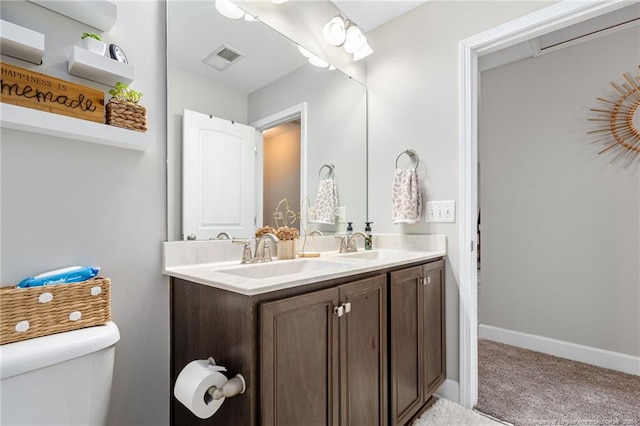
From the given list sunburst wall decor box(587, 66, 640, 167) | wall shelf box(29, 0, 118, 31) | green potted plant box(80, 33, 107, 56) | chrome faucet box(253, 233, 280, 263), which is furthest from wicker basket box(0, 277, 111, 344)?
sunburst wall decor box(587, 66, 640, 167)

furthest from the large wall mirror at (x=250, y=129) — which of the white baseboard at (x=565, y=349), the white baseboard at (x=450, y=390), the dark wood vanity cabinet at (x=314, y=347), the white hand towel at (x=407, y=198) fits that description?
the white baseboard at (x=565, y=349)

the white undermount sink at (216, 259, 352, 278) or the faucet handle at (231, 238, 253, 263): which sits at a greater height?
the faucet handle at (231, 238, 253, 263)

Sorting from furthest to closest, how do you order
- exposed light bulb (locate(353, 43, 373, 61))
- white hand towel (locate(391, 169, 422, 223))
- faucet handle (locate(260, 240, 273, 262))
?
exposed light bulb (locate(353, 43, 373, 61)) < white hand towel (locate(391, 169, 422, 223)) < faucet handle (locate(260, 240, 273, 262))

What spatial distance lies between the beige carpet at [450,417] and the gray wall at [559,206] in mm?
1270

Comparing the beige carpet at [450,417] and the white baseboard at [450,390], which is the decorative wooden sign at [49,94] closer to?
the beige carpet at [450,417]

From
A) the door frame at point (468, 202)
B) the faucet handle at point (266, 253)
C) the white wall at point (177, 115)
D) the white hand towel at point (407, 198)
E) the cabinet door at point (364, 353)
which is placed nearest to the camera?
the cabinet door at point (364, 353)

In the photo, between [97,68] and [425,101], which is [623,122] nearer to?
[425,101]

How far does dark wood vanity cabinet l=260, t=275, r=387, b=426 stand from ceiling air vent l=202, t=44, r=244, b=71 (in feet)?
3.70

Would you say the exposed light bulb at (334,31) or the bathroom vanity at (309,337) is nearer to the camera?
the bathroom vanity at (309,337)

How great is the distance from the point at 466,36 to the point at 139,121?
5.85 ft

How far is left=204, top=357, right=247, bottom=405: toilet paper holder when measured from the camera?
0.90 metres

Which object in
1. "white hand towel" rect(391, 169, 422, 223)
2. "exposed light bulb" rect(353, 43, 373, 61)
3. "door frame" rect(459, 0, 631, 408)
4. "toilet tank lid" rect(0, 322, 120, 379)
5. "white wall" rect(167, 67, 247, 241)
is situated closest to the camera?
"toilet tank lid" rect(0, 322, 120, 379)

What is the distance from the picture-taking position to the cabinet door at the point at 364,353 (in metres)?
1.17

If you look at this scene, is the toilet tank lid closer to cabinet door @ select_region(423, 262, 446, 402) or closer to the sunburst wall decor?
cabinet door @ select_region(423, 262, 446, 402)
